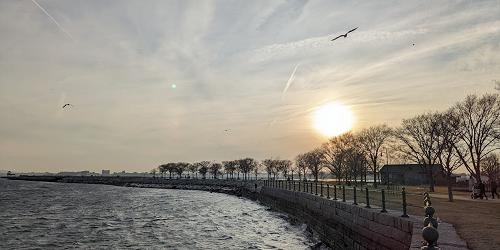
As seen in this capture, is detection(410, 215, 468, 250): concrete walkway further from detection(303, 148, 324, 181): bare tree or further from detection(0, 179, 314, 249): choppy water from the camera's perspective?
detection(303, 148, 324, 181): bare tree

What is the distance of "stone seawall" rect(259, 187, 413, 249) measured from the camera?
1331 cm

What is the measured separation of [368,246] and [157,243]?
41.3 feet

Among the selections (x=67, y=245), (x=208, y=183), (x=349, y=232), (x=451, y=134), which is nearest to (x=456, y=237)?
(x=349, y=232)

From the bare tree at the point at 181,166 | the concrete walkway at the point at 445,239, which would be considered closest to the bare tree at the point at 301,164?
the bare tree at the point at 181,166

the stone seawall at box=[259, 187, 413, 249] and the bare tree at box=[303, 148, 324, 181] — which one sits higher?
the bare tree at box=[303, 148, 324, 181]

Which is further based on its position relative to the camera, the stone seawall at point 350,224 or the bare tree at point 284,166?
the bare tree at point 284,166

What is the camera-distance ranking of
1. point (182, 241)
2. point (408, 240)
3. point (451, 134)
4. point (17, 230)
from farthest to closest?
point (451, 134)
point (17, 230)
point (182, 241)
point (408, 240)

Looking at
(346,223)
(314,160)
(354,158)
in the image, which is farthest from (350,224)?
(314,160)

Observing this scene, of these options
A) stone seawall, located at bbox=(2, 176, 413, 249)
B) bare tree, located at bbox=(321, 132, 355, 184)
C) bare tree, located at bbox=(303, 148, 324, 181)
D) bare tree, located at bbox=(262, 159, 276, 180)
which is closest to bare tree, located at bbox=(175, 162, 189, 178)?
bare tree, located at bbox=(262, 159, 276, 180)

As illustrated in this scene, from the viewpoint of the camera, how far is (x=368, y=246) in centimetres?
1603

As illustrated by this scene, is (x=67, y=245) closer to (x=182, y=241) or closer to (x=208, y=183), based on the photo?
(x=182, y=241)

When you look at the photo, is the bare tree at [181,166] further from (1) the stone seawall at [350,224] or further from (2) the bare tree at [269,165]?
(1) the stone seawall at [350,224]

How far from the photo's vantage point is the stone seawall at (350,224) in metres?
13.3

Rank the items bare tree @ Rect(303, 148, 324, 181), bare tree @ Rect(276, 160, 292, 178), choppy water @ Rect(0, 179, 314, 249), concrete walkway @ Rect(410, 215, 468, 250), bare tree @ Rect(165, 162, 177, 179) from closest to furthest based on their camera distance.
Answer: concrete walkway @ Rect(410, 215, 468, 250) → choppy water @ Rect(0, 179, 314, 249) → bare tree @ Rect(303, 148, 324, 181) → bare tree @ Rect(276, 160, 292, 178) → bare tree @ Rect(165, 162, 177, 179)
